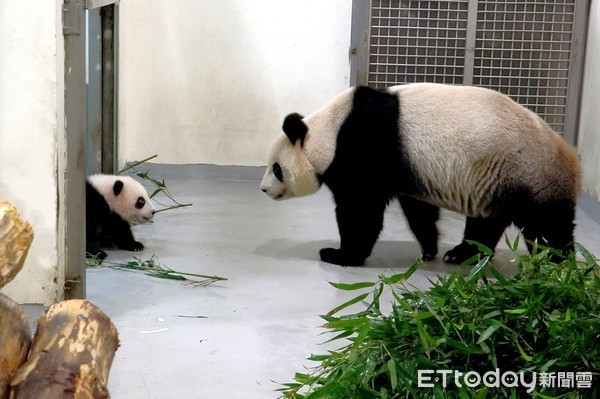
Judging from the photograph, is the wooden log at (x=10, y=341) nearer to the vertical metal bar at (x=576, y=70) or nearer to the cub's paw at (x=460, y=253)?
the cub's paw at (x=460, y=253)

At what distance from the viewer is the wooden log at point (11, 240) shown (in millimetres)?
1614

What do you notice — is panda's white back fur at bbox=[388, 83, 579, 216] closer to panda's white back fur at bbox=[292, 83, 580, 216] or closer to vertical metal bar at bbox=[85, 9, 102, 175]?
panda's white back fur at bbox=[292, 83, 580, 216]

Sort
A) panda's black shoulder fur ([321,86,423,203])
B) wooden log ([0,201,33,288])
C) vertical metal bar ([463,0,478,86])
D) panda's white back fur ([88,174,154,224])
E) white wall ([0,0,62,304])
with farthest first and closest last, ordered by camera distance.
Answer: vertical metal bar ([463,0,478,86]) < panda's white back fur ([88,174,154,224]) < panda's black shoulder fur ([321,86,423,203]) < white wall ([0,0,62,304]) < wooden log ([0,201,33,288])

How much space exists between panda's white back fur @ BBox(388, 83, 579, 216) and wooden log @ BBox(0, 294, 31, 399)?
3.49 meters

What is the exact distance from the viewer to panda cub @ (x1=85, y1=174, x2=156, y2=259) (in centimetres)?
527

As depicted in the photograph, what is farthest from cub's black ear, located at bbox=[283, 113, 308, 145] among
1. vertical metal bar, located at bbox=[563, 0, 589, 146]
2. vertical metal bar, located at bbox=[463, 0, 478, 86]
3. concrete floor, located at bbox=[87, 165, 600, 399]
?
vertical metal bar, located at bbox=[563, 0, 589, 146]

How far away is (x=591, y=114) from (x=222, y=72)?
2.88 m

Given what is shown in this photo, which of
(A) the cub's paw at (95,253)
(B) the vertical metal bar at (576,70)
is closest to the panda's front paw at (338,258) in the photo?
(A) the cub's paw at (95,253)

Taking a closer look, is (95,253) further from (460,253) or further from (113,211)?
(460,253)

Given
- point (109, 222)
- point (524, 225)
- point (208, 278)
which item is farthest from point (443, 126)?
point (109, 222)

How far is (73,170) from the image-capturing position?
405cm

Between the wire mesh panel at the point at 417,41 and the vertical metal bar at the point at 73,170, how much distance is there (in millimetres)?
3694

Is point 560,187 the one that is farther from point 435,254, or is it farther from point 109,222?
point 109,222

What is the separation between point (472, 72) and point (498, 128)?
8.41ft
